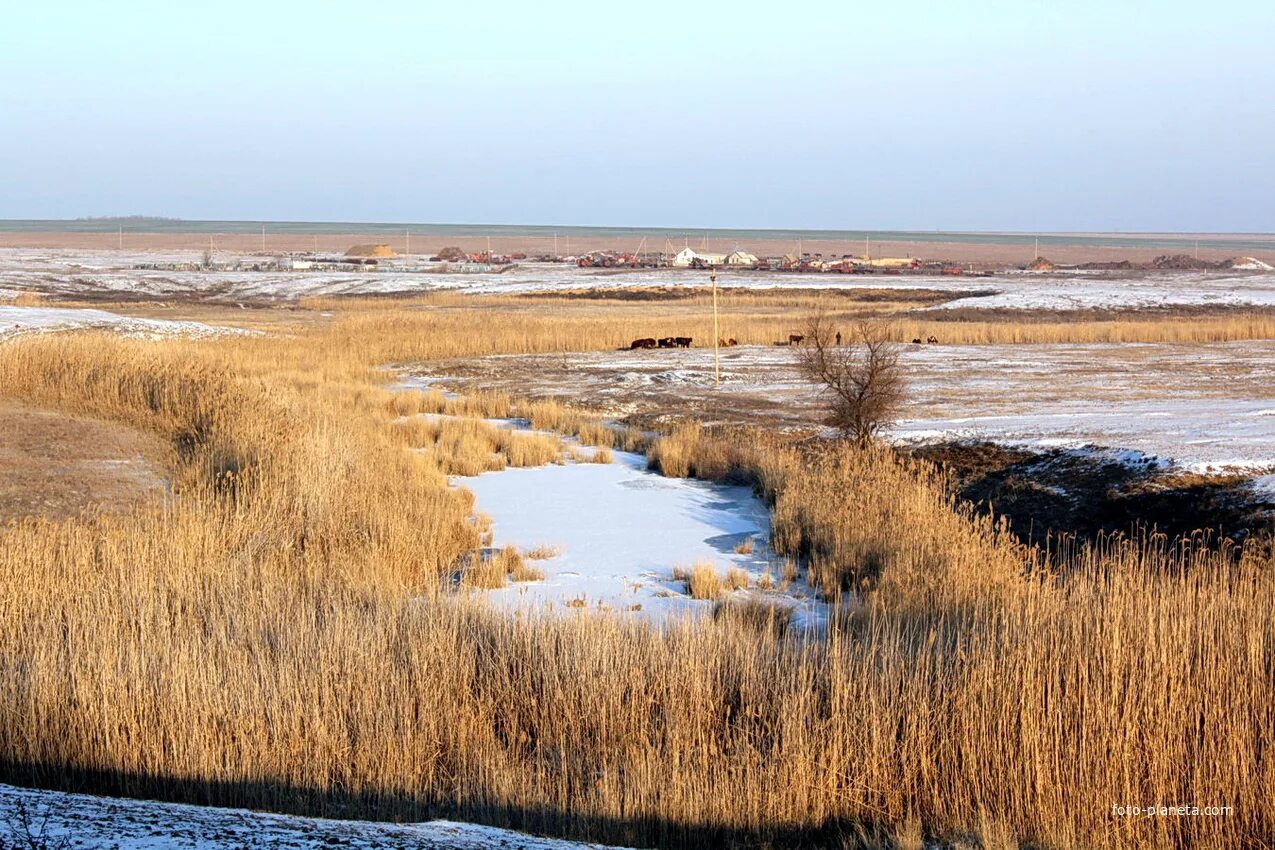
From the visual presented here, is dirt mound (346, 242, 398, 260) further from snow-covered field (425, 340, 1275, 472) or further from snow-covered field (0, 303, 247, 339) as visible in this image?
snow-covered field (425, 340, 1275, 472)

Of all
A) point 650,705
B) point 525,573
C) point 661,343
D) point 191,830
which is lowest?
point 525,573

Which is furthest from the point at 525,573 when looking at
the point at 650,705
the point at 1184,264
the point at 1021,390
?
the point at 1184,264

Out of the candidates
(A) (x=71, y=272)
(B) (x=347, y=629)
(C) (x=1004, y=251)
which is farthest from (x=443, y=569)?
(C) (x=1004, y=251)

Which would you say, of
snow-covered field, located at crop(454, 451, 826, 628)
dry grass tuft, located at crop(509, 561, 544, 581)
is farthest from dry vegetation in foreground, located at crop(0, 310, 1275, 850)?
dry grass tuft, located at crop(509, 561, 544, 581)

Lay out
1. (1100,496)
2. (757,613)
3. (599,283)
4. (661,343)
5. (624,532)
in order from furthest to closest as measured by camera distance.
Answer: (599,283) < (661,343) < (1100,496) < (624,532) < (757,613)

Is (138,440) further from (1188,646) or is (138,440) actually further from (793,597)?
(1188,646)

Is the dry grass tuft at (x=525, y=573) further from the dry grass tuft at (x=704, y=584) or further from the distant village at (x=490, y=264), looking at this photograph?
the distant village at (x=490, y=264)

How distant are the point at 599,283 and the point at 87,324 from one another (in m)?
47.7

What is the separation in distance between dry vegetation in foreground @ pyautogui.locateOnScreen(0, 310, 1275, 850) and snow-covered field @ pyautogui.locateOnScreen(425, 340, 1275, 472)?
856cm

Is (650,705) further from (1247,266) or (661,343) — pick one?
(1247,266)

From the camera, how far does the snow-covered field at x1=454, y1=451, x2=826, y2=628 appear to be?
35.9 feet

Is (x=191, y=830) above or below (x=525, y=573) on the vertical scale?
above

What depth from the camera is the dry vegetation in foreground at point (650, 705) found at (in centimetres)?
598

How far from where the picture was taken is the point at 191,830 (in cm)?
442
